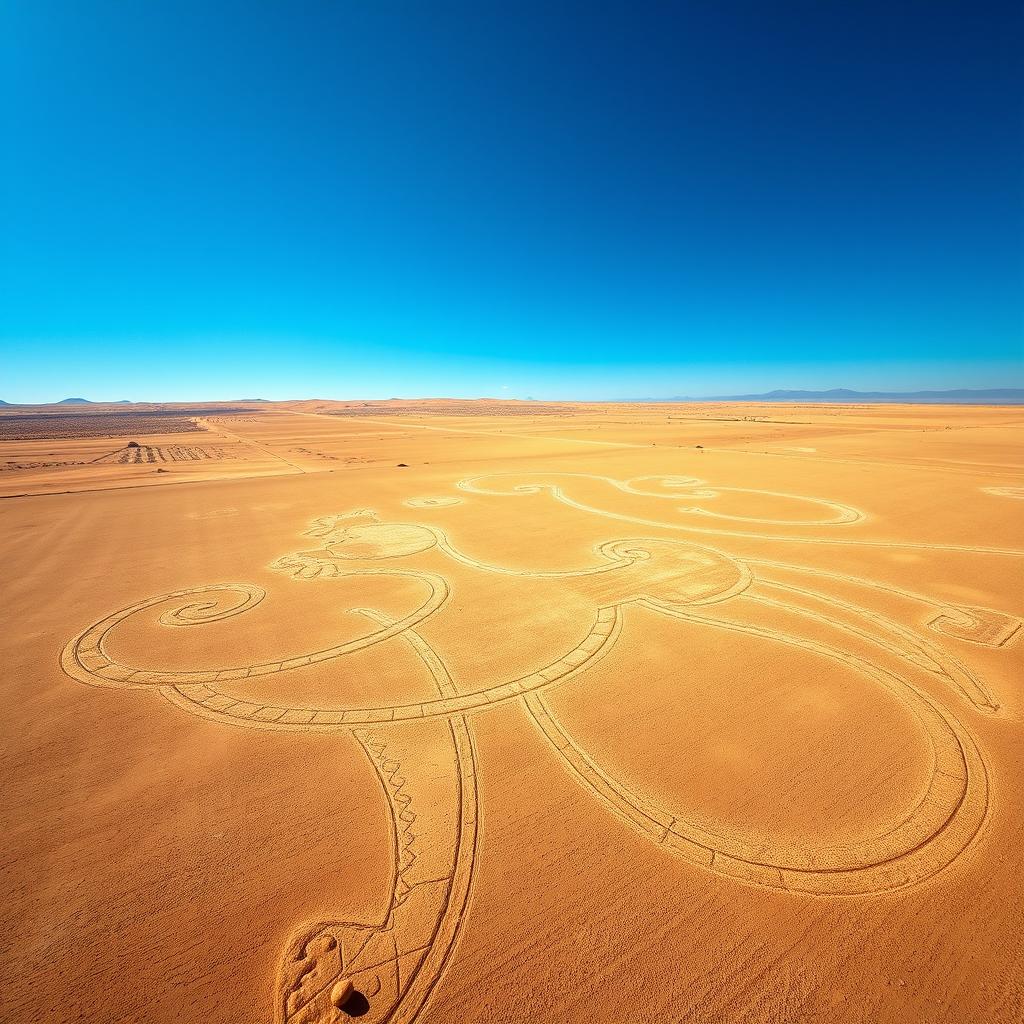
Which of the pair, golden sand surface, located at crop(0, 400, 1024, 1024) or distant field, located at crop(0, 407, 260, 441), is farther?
distant field, located at crop(0, 407, 260, 441)

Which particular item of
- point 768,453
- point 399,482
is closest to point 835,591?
point 399,482

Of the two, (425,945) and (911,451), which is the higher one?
(911,451)

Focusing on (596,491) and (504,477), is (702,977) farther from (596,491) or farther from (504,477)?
(504,477)

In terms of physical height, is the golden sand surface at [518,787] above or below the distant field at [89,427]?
below

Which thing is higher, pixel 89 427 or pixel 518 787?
pixel 89 427

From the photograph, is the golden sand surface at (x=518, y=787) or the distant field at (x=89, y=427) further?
the distant field at (x=89, y=427)

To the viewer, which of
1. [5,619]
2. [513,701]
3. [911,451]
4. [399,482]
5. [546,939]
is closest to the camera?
[546,939]

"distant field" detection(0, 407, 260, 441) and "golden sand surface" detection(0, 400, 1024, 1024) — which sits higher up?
"distant field" detection(0, 407, 260, 441)

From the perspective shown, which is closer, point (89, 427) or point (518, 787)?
point (518, 787)
